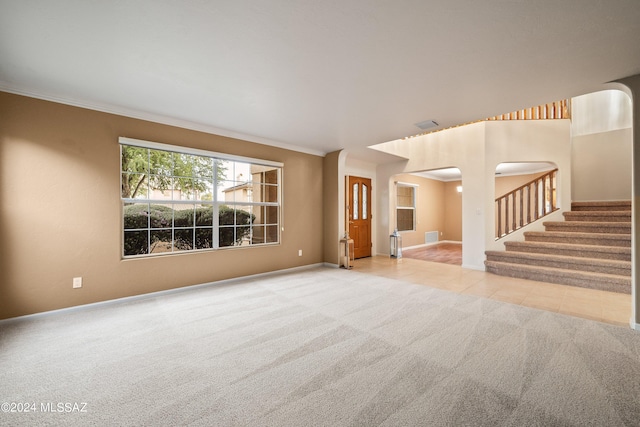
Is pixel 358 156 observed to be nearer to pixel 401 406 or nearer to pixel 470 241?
pixel 470 241

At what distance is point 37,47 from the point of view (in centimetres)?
222

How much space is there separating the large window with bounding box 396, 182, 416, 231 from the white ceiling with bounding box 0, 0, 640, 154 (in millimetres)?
4855

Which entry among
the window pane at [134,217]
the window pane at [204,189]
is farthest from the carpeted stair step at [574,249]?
the window pane at [134,217]

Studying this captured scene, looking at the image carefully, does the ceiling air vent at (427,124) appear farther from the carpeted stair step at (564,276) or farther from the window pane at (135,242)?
the window pane at (135,242)

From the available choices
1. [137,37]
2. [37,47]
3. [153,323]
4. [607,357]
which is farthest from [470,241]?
[37,47]

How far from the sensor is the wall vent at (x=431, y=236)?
9.38 m

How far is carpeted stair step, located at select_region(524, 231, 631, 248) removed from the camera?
4.49 meters

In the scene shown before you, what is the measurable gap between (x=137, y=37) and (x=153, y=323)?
2717 millimetres

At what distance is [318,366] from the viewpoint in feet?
6.68

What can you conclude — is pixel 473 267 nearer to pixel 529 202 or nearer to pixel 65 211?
pixel 529 202

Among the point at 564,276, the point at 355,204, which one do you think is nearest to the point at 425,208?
the point at 355,204

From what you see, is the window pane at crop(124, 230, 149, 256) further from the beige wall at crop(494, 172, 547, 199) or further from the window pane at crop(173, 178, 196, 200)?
the beige wall at crop(494, 172, 547, 199)

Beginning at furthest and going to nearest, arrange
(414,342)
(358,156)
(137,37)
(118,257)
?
(358,156), (118,257), (414,342), (137,37)

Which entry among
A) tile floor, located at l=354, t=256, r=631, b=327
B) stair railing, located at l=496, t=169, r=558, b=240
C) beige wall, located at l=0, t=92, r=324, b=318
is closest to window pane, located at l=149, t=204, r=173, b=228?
beige wall, located at l=0, t=92, r=324, b=318
